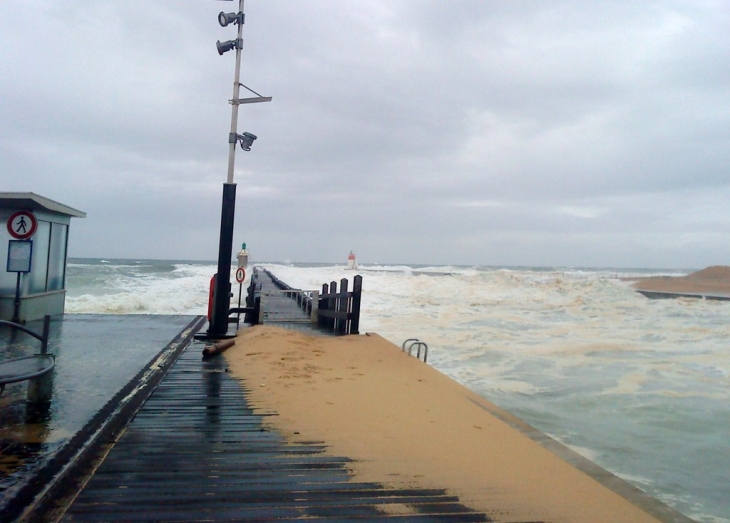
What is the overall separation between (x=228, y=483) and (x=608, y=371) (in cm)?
1063

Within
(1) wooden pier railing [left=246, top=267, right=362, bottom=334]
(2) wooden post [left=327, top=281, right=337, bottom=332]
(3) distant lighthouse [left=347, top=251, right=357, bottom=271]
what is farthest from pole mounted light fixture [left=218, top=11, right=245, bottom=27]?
(3) distant lighthouse [left=347, top=251, right=357, bottom=271]

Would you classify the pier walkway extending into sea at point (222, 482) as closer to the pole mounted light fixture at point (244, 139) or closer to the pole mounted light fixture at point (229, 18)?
the pole mounted light fixture at point (244, 139)

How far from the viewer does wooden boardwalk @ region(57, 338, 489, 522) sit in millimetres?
3033

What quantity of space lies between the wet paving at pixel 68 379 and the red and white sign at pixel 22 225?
65.1 inches

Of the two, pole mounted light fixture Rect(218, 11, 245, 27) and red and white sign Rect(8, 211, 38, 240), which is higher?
pole mounted light fixture Rect(218, 11, 245, 27)

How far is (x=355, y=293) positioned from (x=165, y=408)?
542cm

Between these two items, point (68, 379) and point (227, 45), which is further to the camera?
point (227, 45)

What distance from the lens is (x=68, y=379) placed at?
591cm

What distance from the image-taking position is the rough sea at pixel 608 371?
648 cm

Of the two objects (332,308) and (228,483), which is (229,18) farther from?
(228,483)

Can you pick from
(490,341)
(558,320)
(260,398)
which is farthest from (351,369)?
(558,320)

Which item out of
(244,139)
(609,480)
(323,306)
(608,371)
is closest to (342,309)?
(323,306)

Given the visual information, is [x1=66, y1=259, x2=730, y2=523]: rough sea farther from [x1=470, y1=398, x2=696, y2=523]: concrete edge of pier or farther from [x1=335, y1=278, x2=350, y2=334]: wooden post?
[x1=335, y1=278, x2=350, y2=334]: wooden post

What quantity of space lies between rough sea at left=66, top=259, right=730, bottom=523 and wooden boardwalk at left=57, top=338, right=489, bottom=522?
366 centimetres
